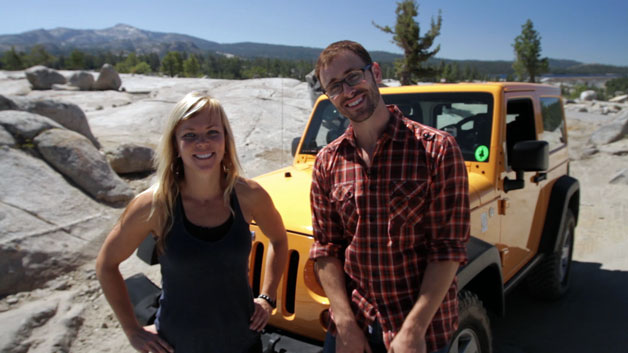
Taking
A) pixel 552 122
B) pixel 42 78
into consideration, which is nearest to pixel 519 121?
pixel 552 122

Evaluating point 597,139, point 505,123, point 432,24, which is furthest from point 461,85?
point 432,24

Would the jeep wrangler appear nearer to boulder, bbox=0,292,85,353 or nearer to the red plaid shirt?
the red plaid shirt

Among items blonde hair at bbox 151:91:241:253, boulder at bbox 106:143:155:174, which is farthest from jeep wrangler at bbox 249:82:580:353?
boulder at bbox 106:143:155:174

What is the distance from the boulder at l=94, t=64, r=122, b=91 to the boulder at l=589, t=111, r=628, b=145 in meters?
21.9

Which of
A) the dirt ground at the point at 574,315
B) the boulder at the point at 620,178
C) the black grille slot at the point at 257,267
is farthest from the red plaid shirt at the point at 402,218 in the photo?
the boulder at the point at 620,178

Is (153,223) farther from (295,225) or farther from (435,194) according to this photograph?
(435,194)

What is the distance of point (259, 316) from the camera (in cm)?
192

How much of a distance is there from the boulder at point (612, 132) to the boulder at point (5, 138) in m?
14.1

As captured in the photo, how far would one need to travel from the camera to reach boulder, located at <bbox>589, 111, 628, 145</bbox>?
12.7 m

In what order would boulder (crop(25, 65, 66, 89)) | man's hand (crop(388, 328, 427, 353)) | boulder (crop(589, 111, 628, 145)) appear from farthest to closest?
boulder (crop(25, 65, 66, 89))
boulder (crop(589, 111, 628, 145))
man's hand (crop(388, 328, 427, 353))

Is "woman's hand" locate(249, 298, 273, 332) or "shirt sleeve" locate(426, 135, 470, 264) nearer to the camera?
"shirt sleeve" locate(426, 135, 470, 264)

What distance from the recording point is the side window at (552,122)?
12.8ft

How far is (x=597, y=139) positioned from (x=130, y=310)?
14436 millimetres

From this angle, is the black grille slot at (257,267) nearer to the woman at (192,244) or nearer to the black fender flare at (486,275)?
the woman at (192,244)
